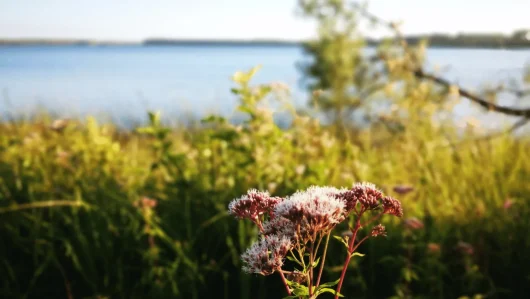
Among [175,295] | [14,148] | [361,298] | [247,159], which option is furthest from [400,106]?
[14,148]

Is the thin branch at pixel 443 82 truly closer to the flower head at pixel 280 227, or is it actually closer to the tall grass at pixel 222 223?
the tall grass at pixel 222 223

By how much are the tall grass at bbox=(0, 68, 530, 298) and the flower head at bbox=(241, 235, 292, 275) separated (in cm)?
170

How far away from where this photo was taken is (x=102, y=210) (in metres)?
3.39

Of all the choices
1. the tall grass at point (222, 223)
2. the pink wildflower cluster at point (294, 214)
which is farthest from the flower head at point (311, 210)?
the tall grass at point (222, 223)

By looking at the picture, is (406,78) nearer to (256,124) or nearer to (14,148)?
(256,124)

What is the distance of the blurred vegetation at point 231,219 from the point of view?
9.71 ft

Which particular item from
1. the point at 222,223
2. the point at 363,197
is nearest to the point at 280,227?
the point at 363,197

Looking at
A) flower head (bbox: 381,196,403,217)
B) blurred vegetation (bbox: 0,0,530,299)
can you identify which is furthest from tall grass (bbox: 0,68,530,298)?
flower head (bbox: 381,196,403,217)

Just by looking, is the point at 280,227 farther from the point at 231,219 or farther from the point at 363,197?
the point at 231,219

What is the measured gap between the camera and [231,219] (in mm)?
3363

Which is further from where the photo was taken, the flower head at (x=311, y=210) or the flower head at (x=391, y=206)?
the flower head at (x=391, y=206)

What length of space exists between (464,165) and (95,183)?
2.82 meters

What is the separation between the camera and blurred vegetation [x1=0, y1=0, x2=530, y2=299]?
2961 millimetres

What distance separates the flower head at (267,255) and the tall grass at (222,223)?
1698 mm
